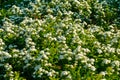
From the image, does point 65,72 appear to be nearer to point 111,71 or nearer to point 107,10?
point 111,71

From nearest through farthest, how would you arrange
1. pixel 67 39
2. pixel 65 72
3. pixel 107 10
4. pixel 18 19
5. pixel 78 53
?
pixel 65 72 → pixel 78 53 → pixel 67 39 → pixel 18 19 → pixel 107 10

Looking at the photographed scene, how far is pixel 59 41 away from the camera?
33.6 feet

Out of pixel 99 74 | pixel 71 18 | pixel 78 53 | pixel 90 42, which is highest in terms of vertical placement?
pixel 71 18

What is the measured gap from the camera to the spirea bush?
9234 mm

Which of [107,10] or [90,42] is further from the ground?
[107,10]

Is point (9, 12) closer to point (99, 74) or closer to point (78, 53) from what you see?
point (78, 53)

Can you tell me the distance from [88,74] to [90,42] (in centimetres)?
163

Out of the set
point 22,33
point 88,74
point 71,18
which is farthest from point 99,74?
point 71,18

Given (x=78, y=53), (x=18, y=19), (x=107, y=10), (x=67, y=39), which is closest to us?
(x=78, y=53)

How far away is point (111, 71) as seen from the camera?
9.26 metres

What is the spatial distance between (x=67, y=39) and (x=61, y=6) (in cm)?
275

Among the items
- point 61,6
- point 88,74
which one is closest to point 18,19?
point 61,6

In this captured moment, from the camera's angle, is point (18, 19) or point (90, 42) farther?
point (18, 19)

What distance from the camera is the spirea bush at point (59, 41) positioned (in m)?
9.23
